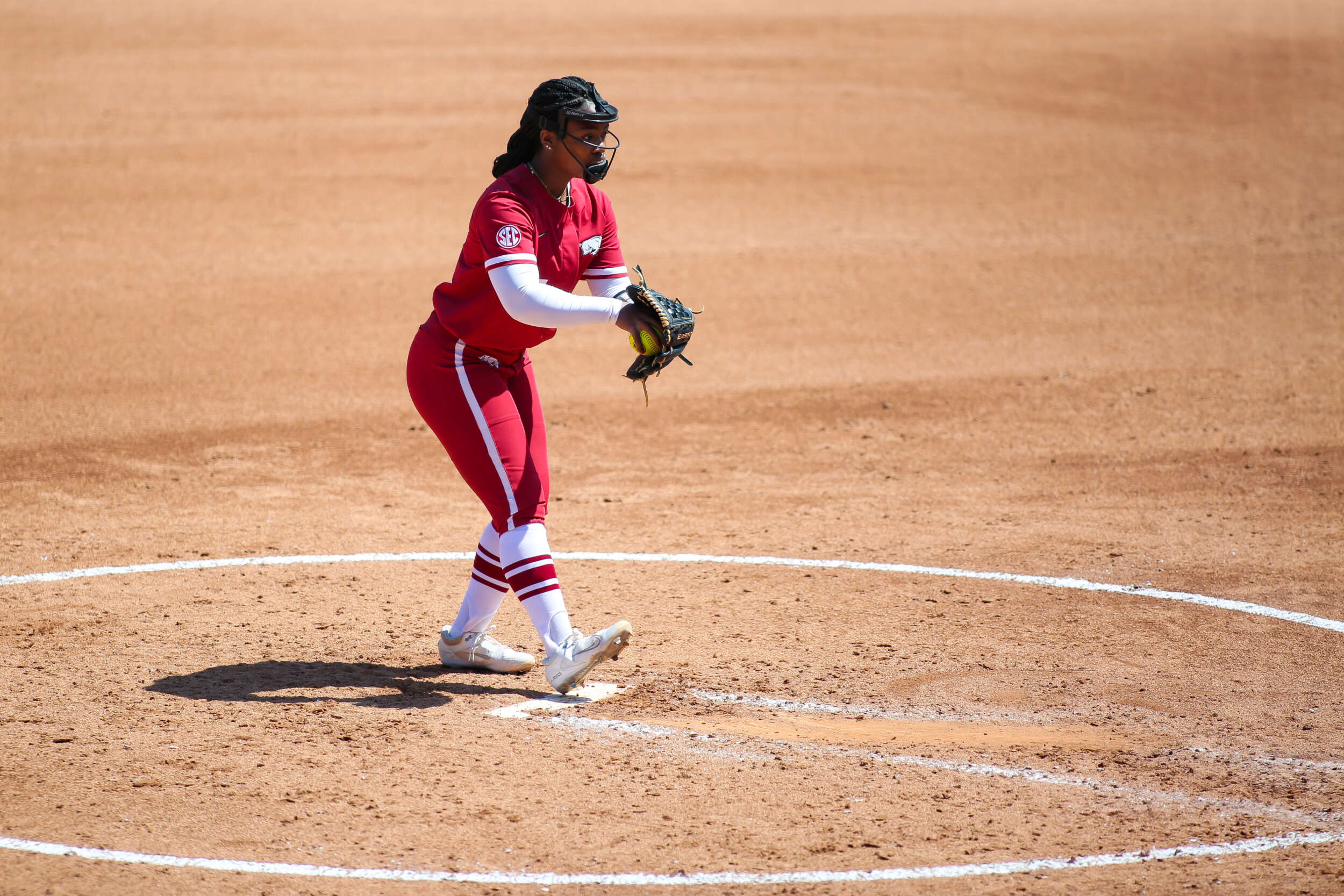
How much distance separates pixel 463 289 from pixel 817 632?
7.07 feet

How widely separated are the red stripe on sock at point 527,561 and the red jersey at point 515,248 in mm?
763

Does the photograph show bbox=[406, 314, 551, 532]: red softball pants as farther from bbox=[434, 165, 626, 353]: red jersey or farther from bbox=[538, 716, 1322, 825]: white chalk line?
bbox=[538, 716, 1322, 825]: white chalk line

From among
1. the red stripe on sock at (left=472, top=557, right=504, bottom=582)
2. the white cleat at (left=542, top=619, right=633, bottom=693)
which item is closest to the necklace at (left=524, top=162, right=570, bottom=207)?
the red stripe on sock at (left=472, top=557, right=504, bottom=582)

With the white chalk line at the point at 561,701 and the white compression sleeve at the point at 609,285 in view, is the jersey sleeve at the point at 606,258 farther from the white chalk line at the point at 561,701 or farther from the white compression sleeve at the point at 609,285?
the white chalk line at the point at 561,701

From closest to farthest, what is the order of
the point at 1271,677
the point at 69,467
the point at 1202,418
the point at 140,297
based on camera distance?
the point at 1271,677 → the point at 69,467 → the point at 1202,418 → the point at 140,297

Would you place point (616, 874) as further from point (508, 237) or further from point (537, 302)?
point (508, 237)

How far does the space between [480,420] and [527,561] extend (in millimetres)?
530

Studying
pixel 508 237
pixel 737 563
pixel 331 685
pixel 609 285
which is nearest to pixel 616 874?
pixel 331 685

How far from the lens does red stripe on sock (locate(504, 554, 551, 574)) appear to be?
468 centimetres

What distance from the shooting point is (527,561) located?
4.68 m

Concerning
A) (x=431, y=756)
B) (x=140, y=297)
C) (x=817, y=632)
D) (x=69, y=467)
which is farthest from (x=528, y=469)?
(x=140, y=297)

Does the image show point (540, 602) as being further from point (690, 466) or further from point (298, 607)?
point (690, 466)

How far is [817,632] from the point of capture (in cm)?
562

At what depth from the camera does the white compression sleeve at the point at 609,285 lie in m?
4.94
